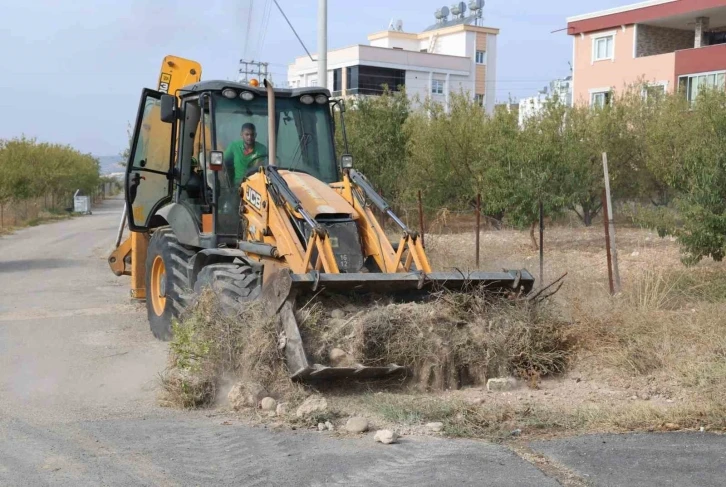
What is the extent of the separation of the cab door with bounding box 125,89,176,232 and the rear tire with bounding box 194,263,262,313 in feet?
9.71

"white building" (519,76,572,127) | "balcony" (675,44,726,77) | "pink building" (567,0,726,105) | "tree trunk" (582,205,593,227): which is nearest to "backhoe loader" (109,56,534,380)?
"white building" (519,76,572,127)

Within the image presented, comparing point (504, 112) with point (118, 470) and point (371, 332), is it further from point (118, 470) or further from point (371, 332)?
point (118, 470)

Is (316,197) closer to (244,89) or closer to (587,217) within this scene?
(244,89)

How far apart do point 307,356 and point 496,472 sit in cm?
226

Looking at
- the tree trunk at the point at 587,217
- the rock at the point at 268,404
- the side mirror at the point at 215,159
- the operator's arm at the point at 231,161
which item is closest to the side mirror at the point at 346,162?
the operator's arm at the point at 231,161

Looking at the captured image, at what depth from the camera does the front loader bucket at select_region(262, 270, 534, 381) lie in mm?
7191

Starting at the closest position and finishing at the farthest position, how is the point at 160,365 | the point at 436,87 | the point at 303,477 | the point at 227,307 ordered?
the point at 303,477
the point at 227,307
the point at 160,365
the point at 436,87

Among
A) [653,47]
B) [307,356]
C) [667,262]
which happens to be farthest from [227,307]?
[653,47]

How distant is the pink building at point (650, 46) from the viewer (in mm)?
33719

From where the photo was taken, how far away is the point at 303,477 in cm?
551

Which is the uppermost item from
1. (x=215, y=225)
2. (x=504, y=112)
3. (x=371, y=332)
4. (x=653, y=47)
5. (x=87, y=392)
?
(x=653, y=47)

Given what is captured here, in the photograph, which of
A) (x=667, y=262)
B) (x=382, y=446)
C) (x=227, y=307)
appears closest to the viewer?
(x=382, y=446)

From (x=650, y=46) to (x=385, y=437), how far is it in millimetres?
35274

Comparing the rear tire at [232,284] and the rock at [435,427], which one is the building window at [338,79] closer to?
the rear tire at [232,284]
